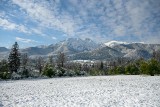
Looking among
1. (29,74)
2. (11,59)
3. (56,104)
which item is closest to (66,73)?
(29,74)

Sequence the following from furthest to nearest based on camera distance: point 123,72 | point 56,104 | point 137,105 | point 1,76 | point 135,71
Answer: point 123,72 < point 135,71 < point 1,76 < point 56,104 < point 137,105

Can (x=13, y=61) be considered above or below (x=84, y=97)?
above

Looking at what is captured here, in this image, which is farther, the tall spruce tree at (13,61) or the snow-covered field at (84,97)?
the tall spruce tree at (13,61)

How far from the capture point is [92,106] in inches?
616

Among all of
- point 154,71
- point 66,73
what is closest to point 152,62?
point 154,71

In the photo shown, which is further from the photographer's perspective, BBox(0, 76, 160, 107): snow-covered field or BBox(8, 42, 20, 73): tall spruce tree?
BBox(8, 42, 20, 73): tall spruce tree

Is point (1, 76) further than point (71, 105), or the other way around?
point (1, 76)

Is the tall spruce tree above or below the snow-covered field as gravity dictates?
above

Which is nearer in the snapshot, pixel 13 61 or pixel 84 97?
pixel 84 97

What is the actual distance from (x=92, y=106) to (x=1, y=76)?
5697 cm

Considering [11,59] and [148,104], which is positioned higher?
[11,59]

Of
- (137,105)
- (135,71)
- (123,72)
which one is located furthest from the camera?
(123,72)

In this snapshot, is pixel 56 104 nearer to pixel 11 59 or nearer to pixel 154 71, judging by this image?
pixel 154 71

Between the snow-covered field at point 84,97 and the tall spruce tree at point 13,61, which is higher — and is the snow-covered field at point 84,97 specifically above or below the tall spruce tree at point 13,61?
below
